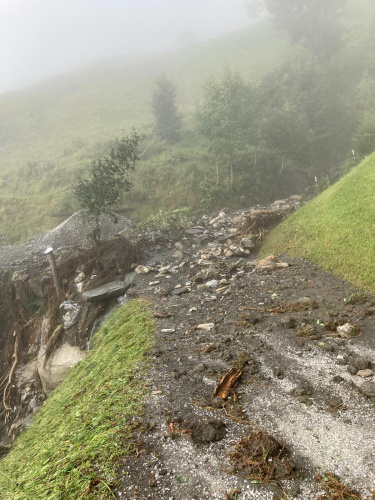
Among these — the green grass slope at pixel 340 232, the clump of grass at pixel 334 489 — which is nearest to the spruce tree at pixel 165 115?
the green grass slope at pixel 340 232

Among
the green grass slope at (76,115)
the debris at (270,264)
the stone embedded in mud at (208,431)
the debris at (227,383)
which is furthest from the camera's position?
the green grass slope at (76,115)

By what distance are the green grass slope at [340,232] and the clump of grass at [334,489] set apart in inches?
205

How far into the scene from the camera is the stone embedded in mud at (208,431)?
3695 mm

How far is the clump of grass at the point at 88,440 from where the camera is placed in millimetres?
3260

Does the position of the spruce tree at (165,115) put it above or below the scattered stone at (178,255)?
above

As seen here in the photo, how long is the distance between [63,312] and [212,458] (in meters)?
11.1

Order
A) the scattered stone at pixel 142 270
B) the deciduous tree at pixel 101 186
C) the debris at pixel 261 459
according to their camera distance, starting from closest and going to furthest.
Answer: the debris at pixel 261 459 → the scattered stone at pixel 142 270 → the deciduous tree at pixel 101 186

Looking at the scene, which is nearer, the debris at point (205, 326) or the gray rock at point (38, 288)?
the debris at point (205, 326)

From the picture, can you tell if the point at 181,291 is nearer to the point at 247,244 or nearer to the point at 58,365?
the point at 247,244

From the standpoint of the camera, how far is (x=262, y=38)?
258 ft

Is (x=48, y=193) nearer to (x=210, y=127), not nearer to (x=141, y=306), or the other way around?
(x=210, y=127)

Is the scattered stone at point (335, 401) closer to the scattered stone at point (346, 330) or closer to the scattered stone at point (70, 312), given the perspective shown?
the scattered stone at point (346, 330)

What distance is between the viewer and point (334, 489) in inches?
114

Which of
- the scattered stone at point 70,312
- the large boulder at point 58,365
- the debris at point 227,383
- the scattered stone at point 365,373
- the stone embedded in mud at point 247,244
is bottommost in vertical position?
the large boulder at point 58,365
